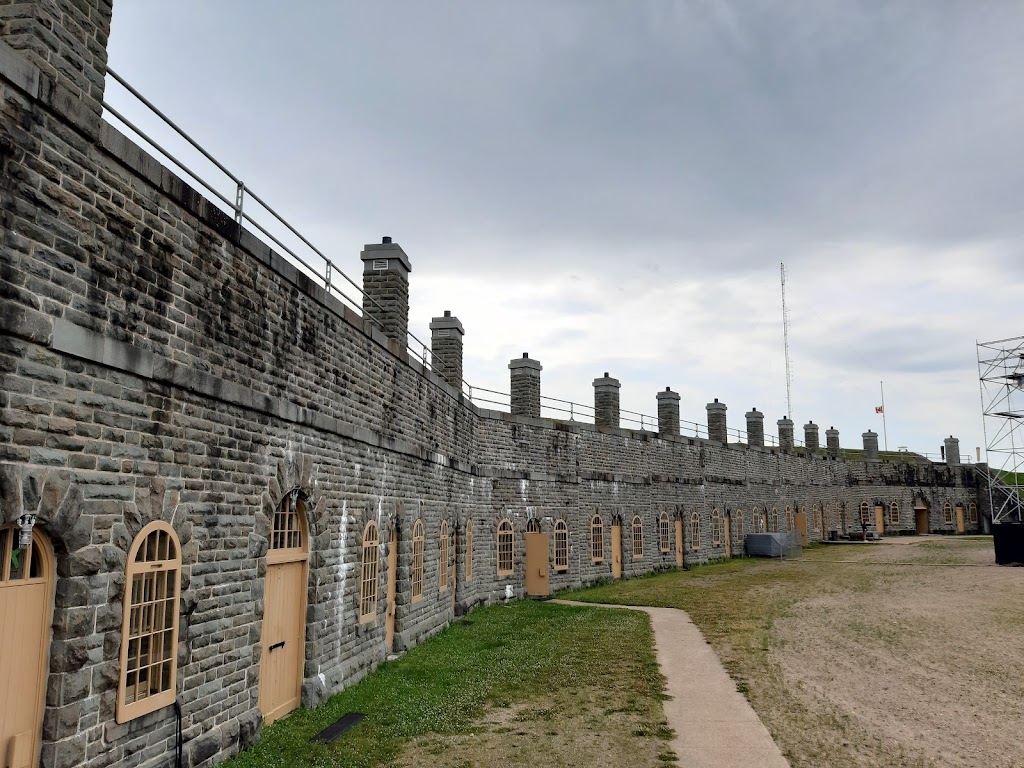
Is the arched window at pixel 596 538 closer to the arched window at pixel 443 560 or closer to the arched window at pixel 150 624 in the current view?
the arched window at pixel 443 560

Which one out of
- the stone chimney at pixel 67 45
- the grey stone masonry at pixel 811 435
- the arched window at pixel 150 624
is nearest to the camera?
the stone chimney at pixel 67 45

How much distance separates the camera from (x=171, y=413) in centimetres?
659

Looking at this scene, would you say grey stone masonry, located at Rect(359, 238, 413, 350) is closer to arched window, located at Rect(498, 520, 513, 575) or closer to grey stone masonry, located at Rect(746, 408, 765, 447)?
arched window, located at Rect(498, 520, 513, 575)

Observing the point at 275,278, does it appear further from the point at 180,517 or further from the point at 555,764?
the point at 555,764

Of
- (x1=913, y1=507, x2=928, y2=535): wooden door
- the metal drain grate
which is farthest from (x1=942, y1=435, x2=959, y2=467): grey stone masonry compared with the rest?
the metal drain grate

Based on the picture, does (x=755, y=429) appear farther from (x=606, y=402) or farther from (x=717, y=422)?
(x=606, y=402)

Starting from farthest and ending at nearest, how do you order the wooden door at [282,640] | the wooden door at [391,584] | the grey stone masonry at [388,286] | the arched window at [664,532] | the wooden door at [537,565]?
the arched window at [664,532] → the wooden door at [537,565] → the grey stone masonry at [388,286] → the wooden door at [391,584] → the wooden door at [282,640]

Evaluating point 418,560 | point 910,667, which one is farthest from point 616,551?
point 910,667

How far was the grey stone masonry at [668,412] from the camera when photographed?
30469 mm

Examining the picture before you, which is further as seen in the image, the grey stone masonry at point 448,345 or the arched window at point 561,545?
the arched window at point 561,545

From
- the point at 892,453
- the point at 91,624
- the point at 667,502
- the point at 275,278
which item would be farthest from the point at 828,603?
the point at 892,453

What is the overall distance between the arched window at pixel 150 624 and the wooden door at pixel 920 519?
5205 cm

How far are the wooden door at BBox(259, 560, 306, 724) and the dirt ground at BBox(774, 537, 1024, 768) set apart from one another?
614 cm

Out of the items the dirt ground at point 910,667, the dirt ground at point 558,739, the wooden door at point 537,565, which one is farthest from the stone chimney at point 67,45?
the wooden door at point 537,565
